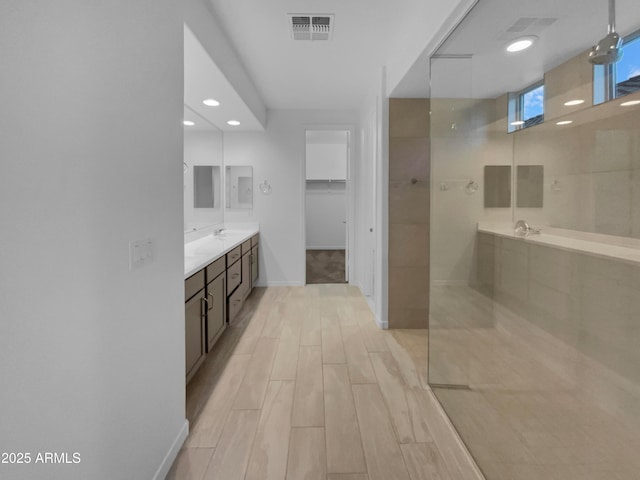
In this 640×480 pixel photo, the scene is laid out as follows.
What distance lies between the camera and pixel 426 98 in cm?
337

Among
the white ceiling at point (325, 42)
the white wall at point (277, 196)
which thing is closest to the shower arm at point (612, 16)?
the white ceiling at point (325, 42)

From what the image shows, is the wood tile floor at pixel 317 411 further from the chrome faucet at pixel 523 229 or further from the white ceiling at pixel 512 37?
the white ceiling at pixel 512 37

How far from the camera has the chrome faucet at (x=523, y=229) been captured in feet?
4.28

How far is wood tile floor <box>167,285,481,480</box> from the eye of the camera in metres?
1.67

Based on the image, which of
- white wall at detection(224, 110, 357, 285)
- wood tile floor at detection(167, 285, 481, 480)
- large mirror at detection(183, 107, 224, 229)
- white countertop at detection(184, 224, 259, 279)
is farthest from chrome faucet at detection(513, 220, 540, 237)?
white wall at detection(224, 110, 357, 285)

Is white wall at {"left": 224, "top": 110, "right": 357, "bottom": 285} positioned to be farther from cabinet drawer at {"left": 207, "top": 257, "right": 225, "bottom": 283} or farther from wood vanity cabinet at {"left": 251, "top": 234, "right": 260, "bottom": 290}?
cabinet drawer at {"left": 207, "top": 257, "right": 225, "bottom": 283}

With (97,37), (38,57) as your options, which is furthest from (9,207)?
(97,37)

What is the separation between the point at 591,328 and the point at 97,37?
1.67 m

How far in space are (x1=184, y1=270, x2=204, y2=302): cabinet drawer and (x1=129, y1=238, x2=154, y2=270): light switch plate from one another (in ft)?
2.24

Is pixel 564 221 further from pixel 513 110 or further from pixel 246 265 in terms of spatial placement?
pixel 246 265

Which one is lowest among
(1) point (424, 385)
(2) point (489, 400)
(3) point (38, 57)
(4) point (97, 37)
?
(1) point (424, 385)

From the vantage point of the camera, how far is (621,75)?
0.90 meters

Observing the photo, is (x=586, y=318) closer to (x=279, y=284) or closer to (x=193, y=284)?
(x=193, y=284)

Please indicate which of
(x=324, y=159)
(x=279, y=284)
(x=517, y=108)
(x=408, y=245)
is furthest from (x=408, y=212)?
(x=324, y=159)
